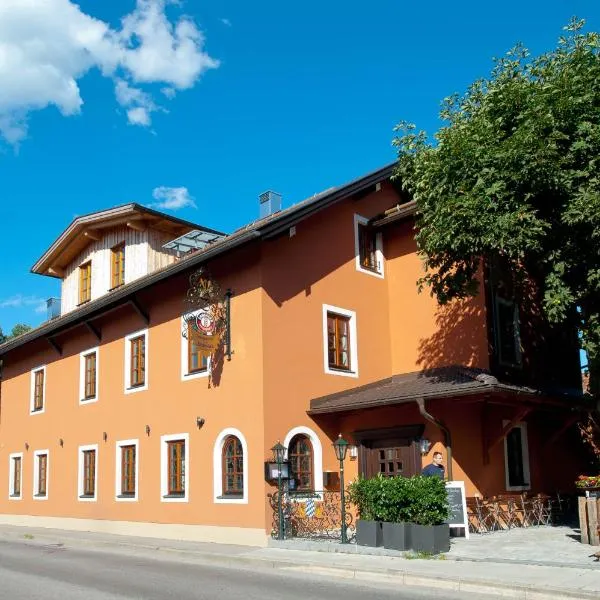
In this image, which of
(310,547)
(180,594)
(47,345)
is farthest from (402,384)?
(47,345)

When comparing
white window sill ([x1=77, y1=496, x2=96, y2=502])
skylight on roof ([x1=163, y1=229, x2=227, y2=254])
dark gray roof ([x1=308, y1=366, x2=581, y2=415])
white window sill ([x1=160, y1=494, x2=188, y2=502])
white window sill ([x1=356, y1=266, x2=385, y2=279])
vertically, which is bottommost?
white window sill ([x1=77, y1=496, x2=96, y2=502])

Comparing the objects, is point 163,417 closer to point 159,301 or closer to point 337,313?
point 159,301

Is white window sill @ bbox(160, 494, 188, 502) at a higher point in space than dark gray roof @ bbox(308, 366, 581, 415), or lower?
lower

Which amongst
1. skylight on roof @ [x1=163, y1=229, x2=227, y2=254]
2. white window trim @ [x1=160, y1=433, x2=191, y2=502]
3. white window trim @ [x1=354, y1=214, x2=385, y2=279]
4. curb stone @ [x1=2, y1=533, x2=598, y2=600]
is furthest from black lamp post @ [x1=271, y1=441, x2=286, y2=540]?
skylight on roof @ [x1=163, y1=229, x2=227, y2=254]

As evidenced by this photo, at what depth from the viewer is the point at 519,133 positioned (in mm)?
12000

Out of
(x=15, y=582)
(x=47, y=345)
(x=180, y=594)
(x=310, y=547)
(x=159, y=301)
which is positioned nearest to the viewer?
(x=180, y=594)

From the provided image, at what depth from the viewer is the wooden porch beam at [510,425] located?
15.0m

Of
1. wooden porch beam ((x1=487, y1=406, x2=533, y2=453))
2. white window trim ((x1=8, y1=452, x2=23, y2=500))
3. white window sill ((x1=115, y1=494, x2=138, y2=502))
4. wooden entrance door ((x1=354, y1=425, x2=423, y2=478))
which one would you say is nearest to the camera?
wooden porch beam ((x1=487, y1=406, x2=533, y2=453))

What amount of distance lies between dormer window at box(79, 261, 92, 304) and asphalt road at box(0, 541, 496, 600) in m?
10.7

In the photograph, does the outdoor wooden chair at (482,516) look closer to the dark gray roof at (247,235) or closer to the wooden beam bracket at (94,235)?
the dark gray roof at (247,235)

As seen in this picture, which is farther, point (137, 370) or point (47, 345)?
point (47, 345)

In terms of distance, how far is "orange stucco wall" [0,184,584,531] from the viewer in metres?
15.2

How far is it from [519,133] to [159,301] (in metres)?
9.55

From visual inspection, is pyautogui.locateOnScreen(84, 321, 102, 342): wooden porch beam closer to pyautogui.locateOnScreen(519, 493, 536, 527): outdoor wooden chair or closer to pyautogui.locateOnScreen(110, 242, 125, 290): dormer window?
pyautogui.locateOnScreen(110, 242, 125, 290): dormer window
